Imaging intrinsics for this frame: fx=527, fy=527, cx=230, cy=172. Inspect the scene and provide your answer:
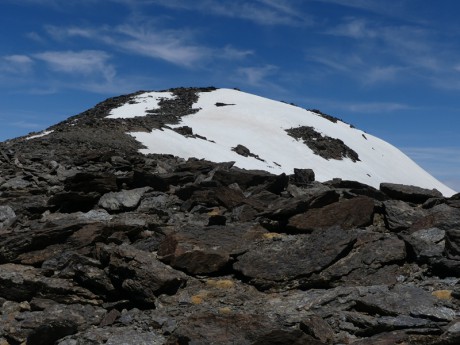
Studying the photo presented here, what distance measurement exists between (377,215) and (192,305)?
5168 mm

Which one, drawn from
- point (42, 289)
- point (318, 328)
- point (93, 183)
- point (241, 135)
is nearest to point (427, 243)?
point (318, 328)

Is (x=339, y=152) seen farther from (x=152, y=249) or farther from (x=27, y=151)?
(x=152, y=249)

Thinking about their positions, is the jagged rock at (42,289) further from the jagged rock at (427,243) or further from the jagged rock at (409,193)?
the jagged rock at (409,193)

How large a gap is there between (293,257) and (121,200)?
19.4 ft

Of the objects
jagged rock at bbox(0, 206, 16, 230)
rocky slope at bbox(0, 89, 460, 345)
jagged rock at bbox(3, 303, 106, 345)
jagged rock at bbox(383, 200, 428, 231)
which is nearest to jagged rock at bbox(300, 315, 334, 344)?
rocky slope at bbox(0, 89, 460, 345)

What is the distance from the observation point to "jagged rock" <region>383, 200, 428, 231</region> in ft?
35.5

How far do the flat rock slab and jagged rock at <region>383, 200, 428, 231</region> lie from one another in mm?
1555

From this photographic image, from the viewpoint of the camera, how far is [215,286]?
30.0 ft

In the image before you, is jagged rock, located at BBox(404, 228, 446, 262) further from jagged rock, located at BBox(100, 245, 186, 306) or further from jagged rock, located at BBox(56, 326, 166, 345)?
jagged rock, located at BBox(56, 326, 166, 345)

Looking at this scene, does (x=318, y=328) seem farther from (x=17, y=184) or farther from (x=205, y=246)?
(x=17, y=184)

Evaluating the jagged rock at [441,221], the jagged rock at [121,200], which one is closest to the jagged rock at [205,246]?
A: the jagged rock at [441,221]

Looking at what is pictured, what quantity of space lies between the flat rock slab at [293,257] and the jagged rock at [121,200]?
4.80 m

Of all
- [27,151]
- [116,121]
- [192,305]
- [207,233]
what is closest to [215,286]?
[192,305]

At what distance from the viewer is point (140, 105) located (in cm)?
6575
